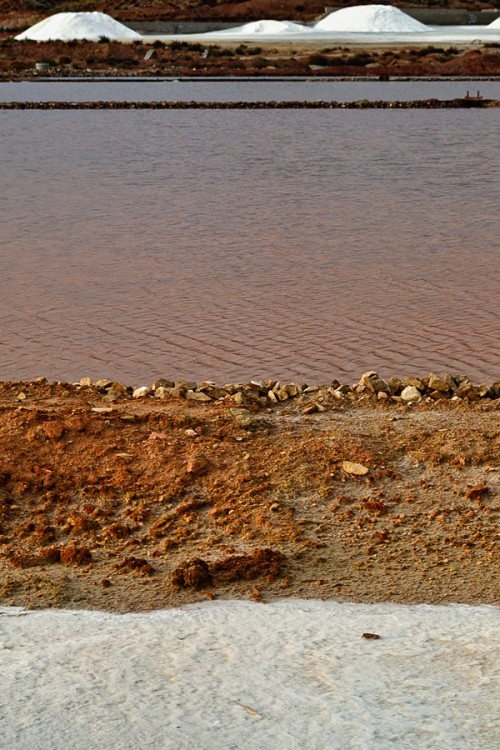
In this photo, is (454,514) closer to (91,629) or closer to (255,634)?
(255,634)

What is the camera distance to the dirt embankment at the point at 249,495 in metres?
3.45

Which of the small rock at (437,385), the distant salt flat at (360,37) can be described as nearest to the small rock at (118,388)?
the small rock at (437,385)

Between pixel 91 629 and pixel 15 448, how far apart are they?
141 cm

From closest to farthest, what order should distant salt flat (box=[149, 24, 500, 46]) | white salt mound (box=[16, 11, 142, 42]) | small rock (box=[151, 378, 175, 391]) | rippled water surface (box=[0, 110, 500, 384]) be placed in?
small rock (box=[151, 378, 175, 391])
rippled water surface (box=[0, 110, 500, 384])
distant salt flat (box=[149, 24, 500, 46])
white salt mound (box=[16, 11, 142, 42])

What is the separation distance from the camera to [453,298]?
26.0 ft

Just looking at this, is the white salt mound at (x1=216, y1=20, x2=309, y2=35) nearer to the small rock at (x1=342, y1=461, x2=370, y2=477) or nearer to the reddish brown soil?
the reddish brown soil

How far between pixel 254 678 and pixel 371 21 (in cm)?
6859

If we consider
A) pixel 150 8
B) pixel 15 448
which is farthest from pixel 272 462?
pixel 150 8

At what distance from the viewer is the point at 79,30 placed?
2415 inches

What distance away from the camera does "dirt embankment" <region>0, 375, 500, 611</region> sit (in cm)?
345

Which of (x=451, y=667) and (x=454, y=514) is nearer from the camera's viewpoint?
(x=451, y=667)

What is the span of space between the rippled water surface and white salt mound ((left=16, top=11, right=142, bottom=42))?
146 ft

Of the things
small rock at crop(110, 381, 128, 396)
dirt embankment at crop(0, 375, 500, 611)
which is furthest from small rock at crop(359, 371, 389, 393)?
small rock at crop(110, 381, 128, 396)

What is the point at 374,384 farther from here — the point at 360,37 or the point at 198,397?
the point at 360,37
